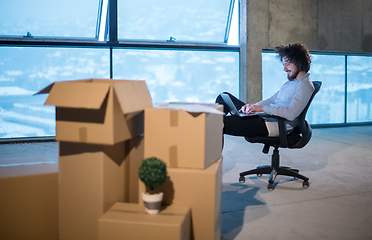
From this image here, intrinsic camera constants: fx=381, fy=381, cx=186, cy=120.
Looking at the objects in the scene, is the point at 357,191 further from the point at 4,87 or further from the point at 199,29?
the point at 4,87

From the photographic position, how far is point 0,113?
5625 millimetres

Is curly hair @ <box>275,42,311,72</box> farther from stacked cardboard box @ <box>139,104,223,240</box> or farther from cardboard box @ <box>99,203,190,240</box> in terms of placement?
cardboard box @ <box>99,203,190,240</box>

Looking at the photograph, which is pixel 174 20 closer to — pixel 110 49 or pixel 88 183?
pixel 110 49

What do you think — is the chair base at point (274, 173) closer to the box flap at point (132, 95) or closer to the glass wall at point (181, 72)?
the box flap at point (132, 95)

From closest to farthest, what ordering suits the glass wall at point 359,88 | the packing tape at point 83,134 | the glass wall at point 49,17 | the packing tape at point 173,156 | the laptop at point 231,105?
the packing tape at point 83,134 → the packing tape at point 173,156 → the laptop at point 231,105 → the glass wall at point 49,17 → the glass wall at point 359,88

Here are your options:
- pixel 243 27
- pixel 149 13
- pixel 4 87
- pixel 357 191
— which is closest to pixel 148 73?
pixel 149 13

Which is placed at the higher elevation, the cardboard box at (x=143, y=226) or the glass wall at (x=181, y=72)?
the glass wall at (x=181, y=72)

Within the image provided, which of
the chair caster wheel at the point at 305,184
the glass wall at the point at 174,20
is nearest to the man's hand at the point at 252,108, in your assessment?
the chair caster wheel at the point at 305,184

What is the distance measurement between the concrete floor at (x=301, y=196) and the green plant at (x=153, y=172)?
66 cm

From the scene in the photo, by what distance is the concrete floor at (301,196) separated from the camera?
2.19m

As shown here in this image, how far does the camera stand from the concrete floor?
2193 mm

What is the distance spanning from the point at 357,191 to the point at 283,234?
1132 mm

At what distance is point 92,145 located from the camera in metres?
1.75

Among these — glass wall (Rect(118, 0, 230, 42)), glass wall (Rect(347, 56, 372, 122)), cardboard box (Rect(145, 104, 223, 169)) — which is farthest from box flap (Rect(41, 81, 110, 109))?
glass wall (Rect(347, 56, 372, 122))
